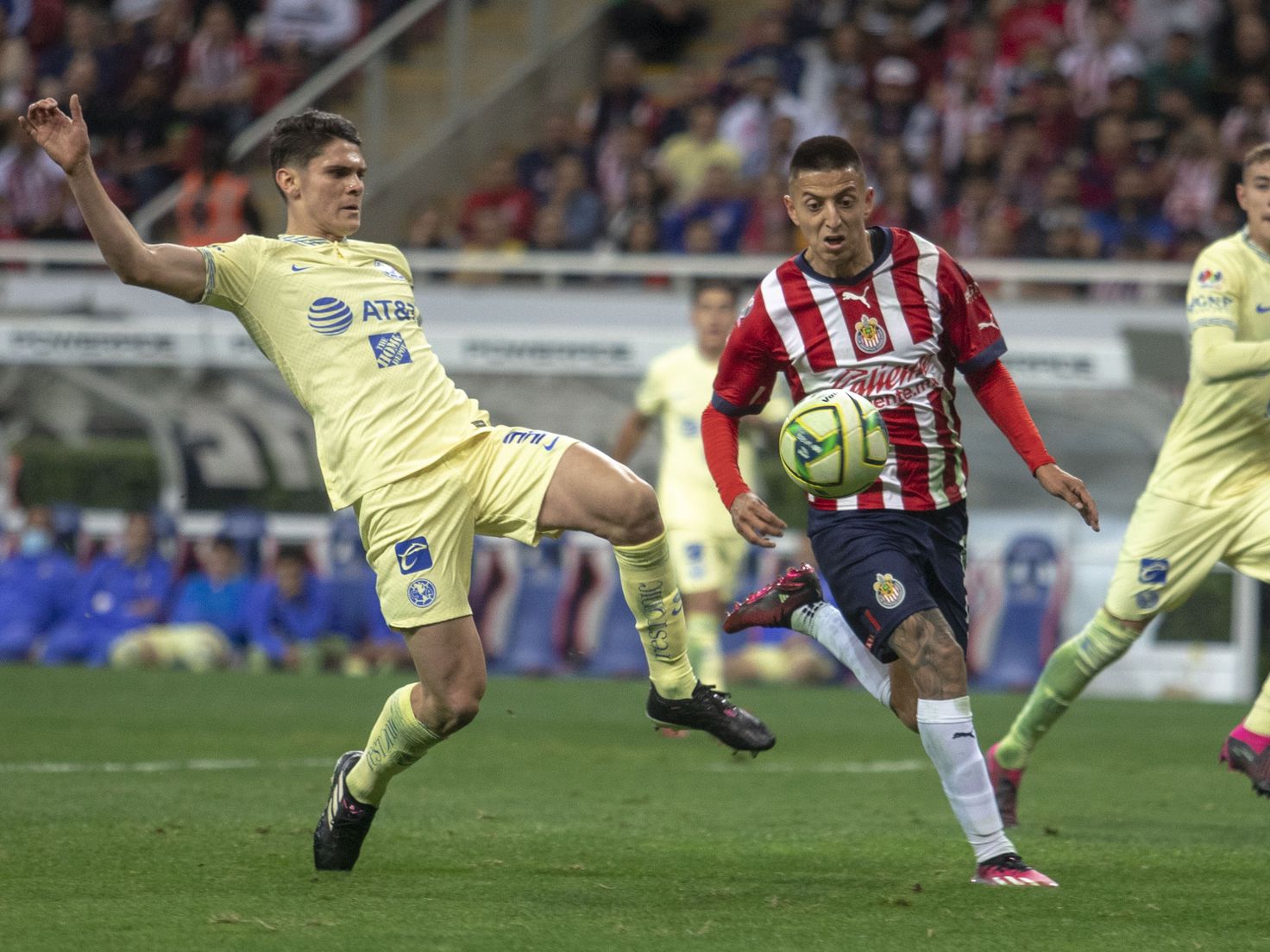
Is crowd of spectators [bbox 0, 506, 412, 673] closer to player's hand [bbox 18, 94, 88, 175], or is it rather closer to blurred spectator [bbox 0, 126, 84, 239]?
blurred spectator [bbox 0, 126, 84, 239]

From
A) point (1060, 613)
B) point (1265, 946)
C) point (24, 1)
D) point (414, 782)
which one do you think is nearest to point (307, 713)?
point (414, 782)

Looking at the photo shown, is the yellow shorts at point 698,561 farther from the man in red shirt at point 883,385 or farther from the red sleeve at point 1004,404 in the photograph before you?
the red sleeve at point 1004,404

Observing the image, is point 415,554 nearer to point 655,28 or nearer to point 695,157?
point 695,157

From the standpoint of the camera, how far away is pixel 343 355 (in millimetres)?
6102

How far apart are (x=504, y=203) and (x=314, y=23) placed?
3.45 meters

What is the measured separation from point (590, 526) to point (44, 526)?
10579 mm

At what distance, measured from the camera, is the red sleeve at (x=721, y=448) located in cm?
626

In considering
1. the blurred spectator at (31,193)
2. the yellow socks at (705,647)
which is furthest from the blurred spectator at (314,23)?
the yellow socks at (705,647)

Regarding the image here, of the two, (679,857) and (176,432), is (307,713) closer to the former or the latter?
(176,432)

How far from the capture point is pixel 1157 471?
7.61 m

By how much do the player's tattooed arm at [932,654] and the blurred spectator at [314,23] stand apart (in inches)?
581

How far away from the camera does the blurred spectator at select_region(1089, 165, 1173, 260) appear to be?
49.4 ft

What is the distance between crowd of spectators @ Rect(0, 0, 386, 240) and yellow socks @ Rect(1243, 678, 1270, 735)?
12.6 metres

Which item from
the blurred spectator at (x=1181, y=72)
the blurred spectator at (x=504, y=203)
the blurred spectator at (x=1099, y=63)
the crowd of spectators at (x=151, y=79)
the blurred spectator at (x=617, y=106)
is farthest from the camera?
the crowd of spectators at (x=151, y=79)
